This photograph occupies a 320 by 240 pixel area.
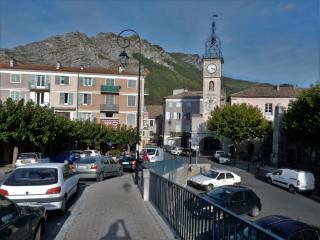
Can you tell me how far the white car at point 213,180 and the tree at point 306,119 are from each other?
35.6 ft

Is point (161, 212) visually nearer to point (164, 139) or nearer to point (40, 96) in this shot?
point (40, 96)

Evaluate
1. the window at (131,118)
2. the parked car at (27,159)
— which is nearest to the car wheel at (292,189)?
the parked car at (27,159)

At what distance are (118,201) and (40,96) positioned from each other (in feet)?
162

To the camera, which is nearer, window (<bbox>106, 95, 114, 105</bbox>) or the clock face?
window (<bbox>106, 95, 114, 105</bbox>)

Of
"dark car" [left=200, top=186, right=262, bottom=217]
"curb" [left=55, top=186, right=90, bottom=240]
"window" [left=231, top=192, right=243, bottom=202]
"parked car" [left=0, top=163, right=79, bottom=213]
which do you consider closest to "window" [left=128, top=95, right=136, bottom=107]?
"dark car" [left=200, top=186, right=262, bottom=217]

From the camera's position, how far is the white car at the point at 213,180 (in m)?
29.3

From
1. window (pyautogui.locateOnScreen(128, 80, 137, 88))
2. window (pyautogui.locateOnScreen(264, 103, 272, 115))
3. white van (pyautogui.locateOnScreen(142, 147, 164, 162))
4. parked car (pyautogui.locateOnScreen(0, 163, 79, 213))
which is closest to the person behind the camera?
parked car (pyautogui.locateOnScreen(0, 163, 79, 213))

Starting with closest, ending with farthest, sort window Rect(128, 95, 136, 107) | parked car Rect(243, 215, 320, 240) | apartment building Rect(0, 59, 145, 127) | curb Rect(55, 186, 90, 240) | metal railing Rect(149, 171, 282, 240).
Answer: metal railing Rect(149, 171, 282, 240) < curb Rect(55, 186, 90, 240) < parked car Rect(243, 215, 320, 240) < apartment building Rect(0, 59, 145, 127) < window Rect(128, 95, 136, 107)

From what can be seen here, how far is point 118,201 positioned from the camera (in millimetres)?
14461

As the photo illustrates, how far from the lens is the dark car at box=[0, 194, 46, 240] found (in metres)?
6.06

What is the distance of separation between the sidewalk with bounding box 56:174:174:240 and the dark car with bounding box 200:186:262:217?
163 inches

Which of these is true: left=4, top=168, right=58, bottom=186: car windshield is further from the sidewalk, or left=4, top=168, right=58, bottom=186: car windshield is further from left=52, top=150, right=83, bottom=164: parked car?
left=52, top=150, right=83, bottom=164: parked car

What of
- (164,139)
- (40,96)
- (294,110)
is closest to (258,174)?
(294,110)

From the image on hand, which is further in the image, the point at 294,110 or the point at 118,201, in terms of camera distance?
the point at 294,110
